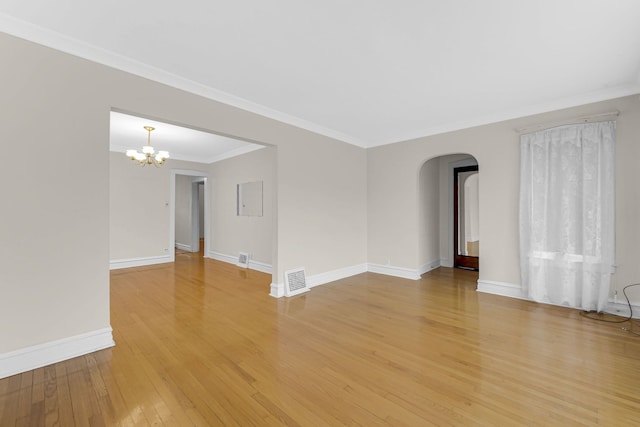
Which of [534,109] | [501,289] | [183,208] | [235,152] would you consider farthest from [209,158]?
[501,289]

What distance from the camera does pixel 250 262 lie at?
607cm

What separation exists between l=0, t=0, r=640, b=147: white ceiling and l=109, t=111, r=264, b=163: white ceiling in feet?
5.77

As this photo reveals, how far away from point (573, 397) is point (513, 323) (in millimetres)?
1317

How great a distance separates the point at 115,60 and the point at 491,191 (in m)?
5.09

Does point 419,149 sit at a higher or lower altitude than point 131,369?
higher

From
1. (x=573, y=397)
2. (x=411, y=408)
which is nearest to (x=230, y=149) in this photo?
(x=411, y=408)

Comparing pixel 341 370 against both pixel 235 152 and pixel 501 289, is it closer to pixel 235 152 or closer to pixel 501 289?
pixel 501 289

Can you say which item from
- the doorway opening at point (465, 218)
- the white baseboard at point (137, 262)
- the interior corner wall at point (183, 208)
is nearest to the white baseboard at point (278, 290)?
the white baseboard at point (137, 262)

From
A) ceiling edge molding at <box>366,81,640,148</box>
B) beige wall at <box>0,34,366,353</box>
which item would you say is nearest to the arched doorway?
ceiling edge molding at <box>366,81,640,148</box>

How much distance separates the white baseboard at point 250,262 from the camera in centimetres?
568

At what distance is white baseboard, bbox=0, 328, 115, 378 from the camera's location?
2070mm

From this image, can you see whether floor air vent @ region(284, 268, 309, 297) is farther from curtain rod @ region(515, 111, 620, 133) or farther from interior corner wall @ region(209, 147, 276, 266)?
curtain rod @ region(515, 111, 620, 133)

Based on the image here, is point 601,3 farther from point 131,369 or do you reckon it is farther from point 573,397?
point 131,369

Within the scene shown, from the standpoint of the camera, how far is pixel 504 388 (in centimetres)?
194
